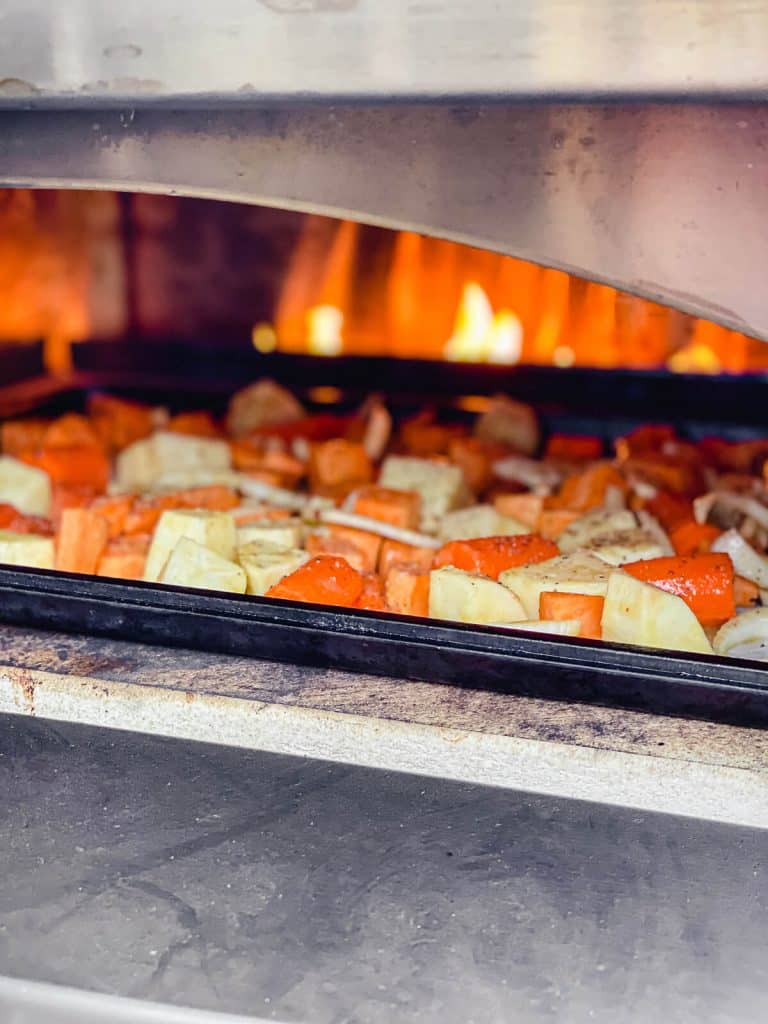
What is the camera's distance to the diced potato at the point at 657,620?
1552mm

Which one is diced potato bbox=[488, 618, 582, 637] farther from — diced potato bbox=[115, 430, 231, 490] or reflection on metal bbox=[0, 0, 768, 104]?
diced potato bbox=[115, 430, 231, 490]

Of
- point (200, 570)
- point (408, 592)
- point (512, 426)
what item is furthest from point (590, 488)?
point (200, 570)

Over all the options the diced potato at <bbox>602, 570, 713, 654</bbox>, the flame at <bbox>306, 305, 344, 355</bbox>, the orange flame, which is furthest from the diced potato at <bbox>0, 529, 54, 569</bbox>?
the flame at <bbox>306, 305, 344, 355</bbox>

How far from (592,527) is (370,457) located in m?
0.81

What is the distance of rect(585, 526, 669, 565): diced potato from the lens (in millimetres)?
1849

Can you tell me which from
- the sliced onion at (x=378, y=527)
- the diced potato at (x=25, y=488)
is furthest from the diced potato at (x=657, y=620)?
the diced potato at (x=25, y=488)

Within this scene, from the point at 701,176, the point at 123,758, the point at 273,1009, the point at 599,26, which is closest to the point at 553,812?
the point at 273,1009

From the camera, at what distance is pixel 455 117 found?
1.38 m

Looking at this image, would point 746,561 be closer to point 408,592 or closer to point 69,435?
point 408,592

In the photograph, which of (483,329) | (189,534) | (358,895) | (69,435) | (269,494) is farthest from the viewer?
(483,329)

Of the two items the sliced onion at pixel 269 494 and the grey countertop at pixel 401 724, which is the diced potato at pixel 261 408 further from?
the grey countertop at pixel 401 724

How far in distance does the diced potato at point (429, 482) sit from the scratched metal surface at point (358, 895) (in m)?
1.00

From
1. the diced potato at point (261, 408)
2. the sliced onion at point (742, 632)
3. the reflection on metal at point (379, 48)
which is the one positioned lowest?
the sliced onion at point (742, 632)

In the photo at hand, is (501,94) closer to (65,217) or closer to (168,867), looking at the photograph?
(168,867)
